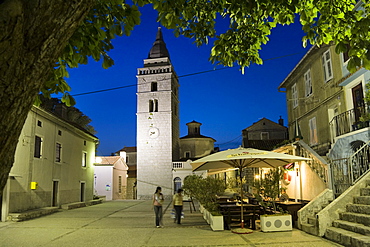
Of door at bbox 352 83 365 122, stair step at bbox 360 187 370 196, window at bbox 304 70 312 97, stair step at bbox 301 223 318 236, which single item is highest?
window at bbox 304 70 312 97

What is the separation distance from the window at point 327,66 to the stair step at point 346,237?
972 centimetres

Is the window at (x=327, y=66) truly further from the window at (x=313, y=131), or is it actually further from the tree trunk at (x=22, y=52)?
the tree trunk at (x=22, y=52)

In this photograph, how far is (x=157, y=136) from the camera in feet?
137


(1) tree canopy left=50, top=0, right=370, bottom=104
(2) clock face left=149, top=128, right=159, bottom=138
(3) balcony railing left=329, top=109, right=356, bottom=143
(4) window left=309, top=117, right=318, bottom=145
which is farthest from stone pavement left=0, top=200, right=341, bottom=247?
(2) clock face left=149, top=128, right=159, bottom=138

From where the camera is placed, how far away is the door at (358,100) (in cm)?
1346

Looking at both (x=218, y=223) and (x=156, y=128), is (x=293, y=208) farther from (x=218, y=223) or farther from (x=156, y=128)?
(x=156, y=128)

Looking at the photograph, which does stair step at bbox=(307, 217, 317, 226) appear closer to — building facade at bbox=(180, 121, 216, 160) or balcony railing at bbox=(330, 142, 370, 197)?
balcony railing at bbox=(330, 142, 370, 197)

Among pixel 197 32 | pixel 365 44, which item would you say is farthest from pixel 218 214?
pixel 365 44

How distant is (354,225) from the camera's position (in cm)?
792

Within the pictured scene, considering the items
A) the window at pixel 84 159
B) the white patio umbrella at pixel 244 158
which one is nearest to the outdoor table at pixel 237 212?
the white patio umbrella at pixel 244 158

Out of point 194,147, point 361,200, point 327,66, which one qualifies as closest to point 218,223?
point 361,200

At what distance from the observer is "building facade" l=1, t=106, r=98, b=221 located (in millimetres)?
16125

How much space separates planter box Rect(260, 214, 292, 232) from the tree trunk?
920 centimetres

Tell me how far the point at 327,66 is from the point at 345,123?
11.2 feet
